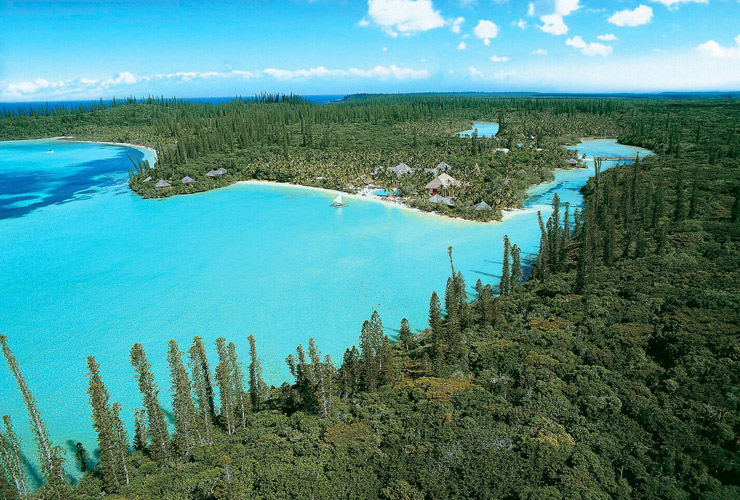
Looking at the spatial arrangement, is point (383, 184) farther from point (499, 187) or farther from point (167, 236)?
point (167, 236)

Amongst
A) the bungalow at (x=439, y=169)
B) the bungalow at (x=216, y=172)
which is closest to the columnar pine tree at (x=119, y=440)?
the bungalow at (x=439, y=169)

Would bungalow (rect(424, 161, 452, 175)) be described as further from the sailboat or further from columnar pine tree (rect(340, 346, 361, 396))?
columnar pine tree (rect(340, 346, 361, 396))

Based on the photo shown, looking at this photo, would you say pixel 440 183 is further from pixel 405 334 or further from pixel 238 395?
pixel 238 395

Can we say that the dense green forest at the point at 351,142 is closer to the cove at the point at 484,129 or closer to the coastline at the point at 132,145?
the coastline at the point at 132,145

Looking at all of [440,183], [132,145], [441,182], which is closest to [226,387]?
[440,183]

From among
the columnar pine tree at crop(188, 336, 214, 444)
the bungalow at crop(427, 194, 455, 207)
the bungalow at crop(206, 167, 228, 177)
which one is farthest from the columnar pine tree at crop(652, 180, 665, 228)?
the bungalow at crop(206, 167, 228, 177)
